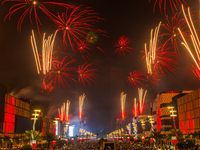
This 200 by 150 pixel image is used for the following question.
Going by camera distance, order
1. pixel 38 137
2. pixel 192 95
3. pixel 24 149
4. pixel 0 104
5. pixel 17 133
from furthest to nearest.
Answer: pixel 17 133, pixel 192 95, pixel 0 104, pixel 38 137, pixel 24 149

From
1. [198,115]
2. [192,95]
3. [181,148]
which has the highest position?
[192,95]

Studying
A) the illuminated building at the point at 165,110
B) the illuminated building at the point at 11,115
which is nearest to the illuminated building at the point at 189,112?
the illuminated building at the point at 165,110

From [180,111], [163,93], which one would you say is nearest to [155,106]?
[163,93]

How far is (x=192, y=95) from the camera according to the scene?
2793 inches

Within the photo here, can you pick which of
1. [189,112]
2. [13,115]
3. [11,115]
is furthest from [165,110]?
[11,115]

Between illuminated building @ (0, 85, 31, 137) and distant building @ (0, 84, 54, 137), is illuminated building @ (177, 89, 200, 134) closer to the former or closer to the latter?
distant building @ (0, 84, 54, 137)

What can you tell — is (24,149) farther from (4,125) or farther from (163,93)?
(163,93)

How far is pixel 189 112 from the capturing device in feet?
244

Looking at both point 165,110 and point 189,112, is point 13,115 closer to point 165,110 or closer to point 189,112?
point 189,112

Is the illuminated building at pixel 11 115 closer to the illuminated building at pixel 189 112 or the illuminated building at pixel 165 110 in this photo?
the illuminated building at pixel 189 112

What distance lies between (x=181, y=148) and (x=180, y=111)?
53.4m

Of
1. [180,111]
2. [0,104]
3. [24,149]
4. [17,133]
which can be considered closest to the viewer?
[24,149]

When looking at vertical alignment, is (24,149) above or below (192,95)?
below

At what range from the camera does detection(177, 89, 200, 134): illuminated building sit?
67250mm
